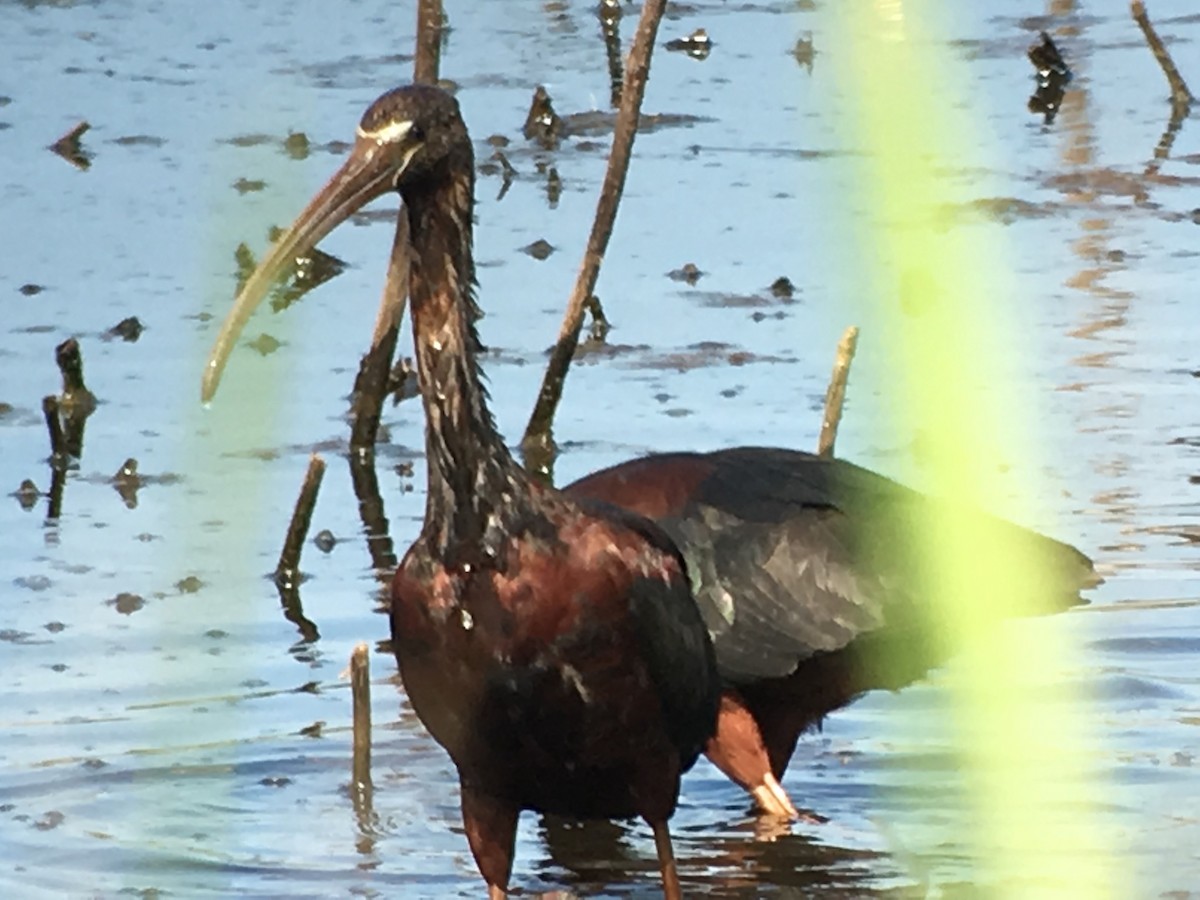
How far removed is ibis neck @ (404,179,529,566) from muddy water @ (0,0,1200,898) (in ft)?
1.38

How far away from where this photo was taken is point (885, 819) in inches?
211

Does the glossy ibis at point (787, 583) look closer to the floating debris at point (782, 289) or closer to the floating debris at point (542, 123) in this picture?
the floating debris at point (782, 289)

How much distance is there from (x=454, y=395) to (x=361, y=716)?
1.18 meters

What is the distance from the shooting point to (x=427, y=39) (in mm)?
6836

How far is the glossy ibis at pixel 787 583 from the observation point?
5.46 metres

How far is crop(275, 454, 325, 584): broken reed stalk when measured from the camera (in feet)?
19.8

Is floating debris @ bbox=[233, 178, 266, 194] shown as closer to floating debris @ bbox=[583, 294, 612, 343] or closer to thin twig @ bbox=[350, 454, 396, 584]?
thin twig @ bbox=[350, 454, 396, 584]

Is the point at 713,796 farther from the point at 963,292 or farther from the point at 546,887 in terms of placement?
the point at 963,292

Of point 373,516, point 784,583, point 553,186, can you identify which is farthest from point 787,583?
point 553,186

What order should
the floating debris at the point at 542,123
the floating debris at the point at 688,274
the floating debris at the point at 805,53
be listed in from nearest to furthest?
1. the floating debris at the point at 688,274
2. the floating debris at the point at 542,123
3. the floating debris at the point at 805,53

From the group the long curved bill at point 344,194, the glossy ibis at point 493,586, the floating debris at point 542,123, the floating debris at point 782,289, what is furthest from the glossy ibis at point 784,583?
the floating debris at point 542,123

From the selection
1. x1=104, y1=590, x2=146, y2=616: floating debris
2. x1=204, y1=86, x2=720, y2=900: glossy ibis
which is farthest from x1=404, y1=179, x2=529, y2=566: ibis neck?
x1=104, y1=590, x2=146, y2=616: floating debris

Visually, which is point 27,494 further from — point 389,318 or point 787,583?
point 787,583

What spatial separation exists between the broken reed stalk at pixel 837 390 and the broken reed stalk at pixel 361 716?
1.28m
